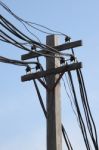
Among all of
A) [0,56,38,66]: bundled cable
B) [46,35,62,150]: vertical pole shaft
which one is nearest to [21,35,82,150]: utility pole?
[46,35,62,150]: vertical pole shaft

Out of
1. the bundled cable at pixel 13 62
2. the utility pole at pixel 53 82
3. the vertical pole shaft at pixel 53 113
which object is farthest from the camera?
the utility pole at pixel 53 82

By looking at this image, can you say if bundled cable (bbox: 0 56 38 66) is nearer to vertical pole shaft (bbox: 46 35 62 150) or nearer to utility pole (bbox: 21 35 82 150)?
utility pole (bbox: 21 35 82 150)

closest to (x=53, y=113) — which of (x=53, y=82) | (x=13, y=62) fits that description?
(x=53, y=82)

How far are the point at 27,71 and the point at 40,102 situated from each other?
33.4 inches

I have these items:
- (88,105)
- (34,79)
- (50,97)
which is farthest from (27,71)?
(88,105)

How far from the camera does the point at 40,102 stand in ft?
38.7

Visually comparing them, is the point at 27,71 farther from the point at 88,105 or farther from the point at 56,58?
the point at 88,105

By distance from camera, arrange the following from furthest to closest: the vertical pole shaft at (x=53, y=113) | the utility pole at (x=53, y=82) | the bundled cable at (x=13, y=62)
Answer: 1. the utility pole at (x=53, y=82)
2. the vertical pole shaft at (x=53, y=113)
3. the bundled cable at (x=13, y=62)

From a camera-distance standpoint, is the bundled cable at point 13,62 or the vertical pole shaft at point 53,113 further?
the vertical pole shaft at point 53,113

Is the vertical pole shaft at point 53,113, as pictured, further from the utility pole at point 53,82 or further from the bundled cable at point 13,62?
the bundled cable at point 13,62

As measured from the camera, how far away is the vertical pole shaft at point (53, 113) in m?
11.0

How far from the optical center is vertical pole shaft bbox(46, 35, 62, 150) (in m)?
11.0

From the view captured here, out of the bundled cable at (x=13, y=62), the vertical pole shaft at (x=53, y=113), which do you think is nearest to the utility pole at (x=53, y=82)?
the vertical pole shaft at (x=53, y=113)

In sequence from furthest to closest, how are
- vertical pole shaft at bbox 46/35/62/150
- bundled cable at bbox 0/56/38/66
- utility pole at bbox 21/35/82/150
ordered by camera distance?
utility pole at bbox 21/35/82/150, vertical pole shaft at bbox 46/35/62/150, bundled cable at bbox 0/56/38/66
